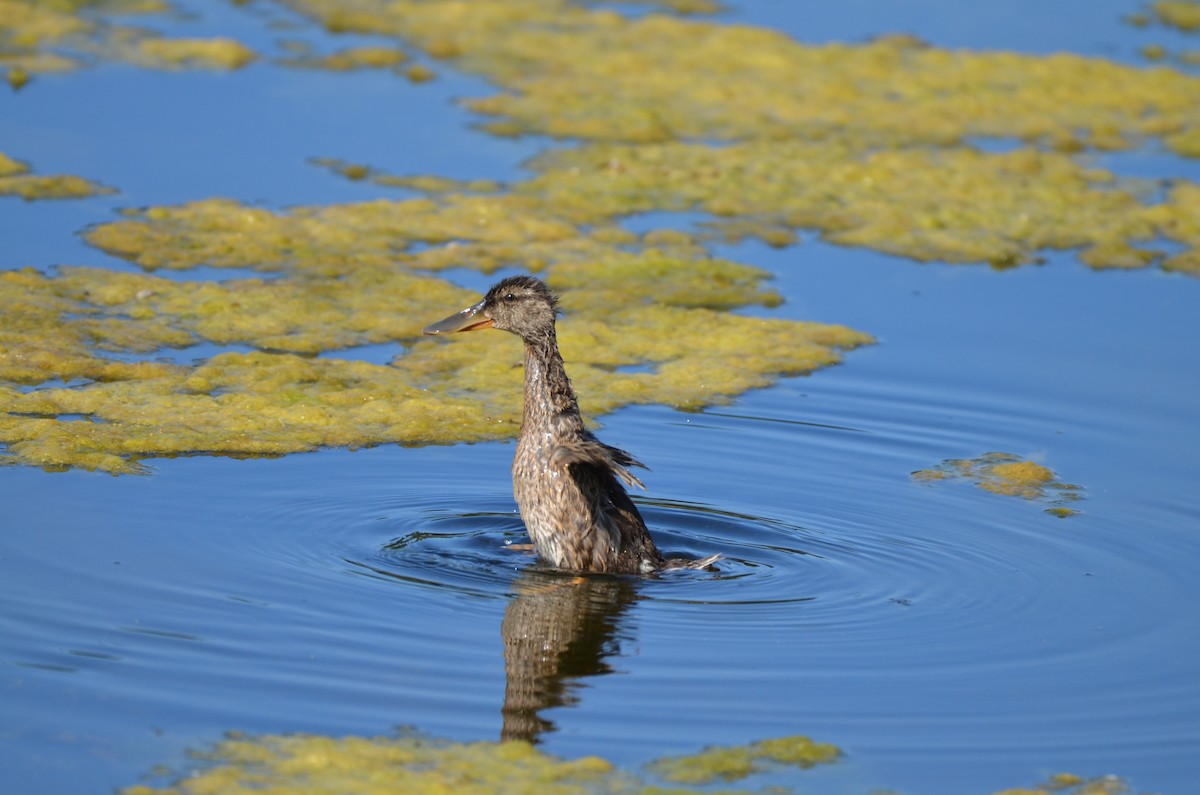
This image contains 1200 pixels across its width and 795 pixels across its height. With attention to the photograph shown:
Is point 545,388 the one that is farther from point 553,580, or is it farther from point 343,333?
point 343,333

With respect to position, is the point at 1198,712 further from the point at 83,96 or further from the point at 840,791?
the point at 83,96

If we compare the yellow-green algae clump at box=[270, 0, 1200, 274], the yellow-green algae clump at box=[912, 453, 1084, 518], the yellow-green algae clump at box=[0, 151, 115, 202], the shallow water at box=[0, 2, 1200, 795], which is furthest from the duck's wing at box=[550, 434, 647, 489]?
the yellow-green algae clump at box=[0, 151, 115, 202]

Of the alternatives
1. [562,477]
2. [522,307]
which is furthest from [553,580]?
[522,307]

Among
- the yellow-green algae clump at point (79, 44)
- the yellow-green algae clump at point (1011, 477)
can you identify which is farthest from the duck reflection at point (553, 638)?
the yellow-green algae clump at point (79, 44)

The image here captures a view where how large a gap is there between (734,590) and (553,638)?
3.10 feet

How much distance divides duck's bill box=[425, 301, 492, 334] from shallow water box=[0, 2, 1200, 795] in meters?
0.68

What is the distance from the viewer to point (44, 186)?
38.8 ft

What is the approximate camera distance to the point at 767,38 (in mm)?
16719

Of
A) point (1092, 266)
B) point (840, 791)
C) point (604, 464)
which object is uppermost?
point (1092, 266)

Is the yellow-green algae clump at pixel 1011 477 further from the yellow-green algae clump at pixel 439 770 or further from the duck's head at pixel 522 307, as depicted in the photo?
the yellow-green algae clump at pixel 439 770

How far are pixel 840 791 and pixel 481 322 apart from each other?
11.0 feet

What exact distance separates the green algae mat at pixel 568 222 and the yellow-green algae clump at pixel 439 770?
2850 millimetres

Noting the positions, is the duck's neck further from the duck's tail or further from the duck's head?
the duck's tail

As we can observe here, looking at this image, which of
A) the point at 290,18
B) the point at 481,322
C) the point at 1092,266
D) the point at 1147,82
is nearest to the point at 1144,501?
the point at 481,322
